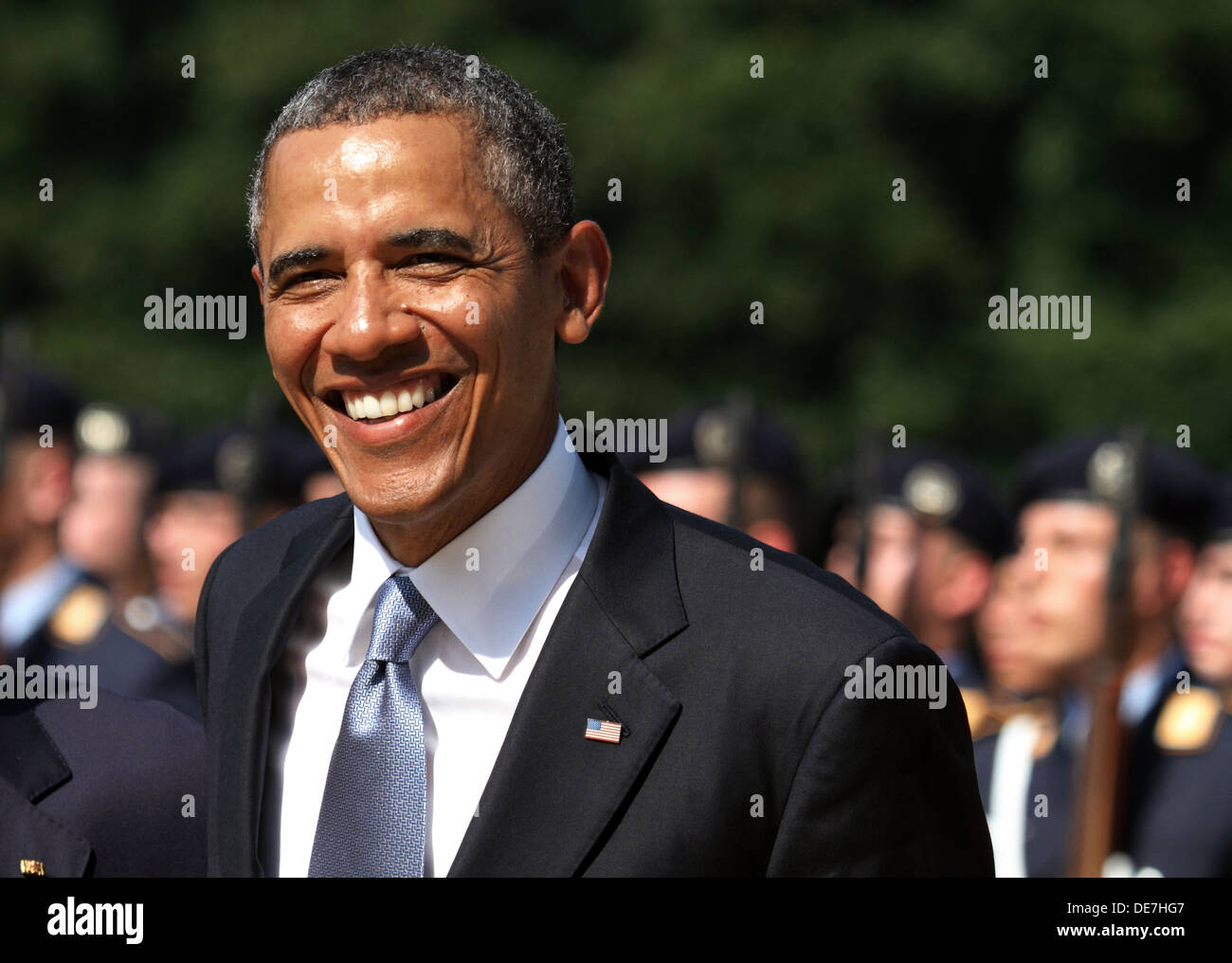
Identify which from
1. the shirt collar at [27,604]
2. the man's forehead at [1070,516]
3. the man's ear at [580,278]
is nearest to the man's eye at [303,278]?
the man's ear at [580,278]

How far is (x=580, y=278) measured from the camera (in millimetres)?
2875

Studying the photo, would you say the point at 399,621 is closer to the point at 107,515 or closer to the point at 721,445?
the point at 721,445

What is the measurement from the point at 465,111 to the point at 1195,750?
138 inches

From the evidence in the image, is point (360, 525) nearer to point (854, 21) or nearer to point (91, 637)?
point (91, 637)

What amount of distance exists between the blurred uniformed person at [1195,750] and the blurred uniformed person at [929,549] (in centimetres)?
90

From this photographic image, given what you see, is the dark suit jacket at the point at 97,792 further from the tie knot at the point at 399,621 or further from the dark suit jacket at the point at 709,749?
the tie knot at the point at 399,621

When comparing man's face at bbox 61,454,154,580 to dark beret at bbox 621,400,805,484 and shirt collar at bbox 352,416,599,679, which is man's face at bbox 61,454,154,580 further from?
shirt collar at bbox 352,416,599,679

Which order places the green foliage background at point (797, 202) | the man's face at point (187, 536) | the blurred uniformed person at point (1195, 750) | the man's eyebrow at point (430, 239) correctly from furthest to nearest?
the green foliage background at point (797, 202) < the man's face at point (187, 536) < the blurred uniformed person at point (1195, 750) < the man's eyebrow at point (430, 239)

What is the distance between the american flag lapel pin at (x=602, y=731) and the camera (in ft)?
8.34

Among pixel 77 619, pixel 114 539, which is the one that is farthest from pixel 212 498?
pixel 77 619

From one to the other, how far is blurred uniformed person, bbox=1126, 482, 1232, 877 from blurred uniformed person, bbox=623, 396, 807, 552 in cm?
165

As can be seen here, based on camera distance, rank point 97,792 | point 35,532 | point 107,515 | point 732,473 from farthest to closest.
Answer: point 107,515, point 732,473, point 35,532, point 97,792

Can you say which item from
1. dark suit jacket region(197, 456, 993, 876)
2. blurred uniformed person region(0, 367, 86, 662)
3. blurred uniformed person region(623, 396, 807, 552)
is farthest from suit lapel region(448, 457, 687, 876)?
blurred uniformed person region(623, 396, 807, 552)
